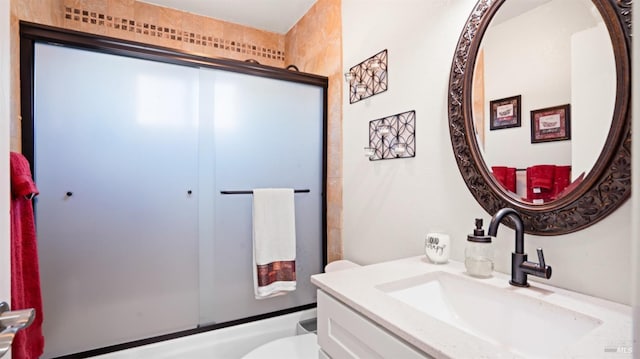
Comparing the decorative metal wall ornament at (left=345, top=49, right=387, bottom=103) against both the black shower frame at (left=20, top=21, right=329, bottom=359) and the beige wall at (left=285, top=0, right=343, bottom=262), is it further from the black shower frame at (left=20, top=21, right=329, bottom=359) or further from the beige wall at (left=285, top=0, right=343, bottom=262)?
the black shower frame at (left=20, top=21, right=329, bottom=359)

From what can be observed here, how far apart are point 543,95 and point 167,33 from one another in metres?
2.44

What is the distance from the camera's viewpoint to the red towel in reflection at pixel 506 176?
3.17 ft

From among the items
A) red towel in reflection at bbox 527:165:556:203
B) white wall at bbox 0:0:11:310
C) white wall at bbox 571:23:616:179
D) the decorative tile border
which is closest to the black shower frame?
the decorative tile border

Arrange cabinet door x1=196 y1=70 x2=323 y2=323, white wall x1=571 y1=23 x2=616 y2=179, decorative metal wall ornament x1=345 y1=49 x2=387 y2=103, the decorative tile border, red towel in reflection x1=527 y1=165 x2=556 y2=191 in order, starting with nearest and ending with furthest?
1. white wall x1=571 y1=23 x2=616 y2=179
2. red towel in reflection x1=527 y1=165 x2=556 y2=191
3. decorative metal wall ornament x1=345 y1=49 x2=387 y2=103
4. cabinet door x1=196 y1=70 x2=323 y2=323
5. the decorative tile border

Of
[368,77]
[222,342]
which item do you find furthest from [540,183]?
[222,342]

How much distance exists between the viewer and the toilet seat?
1.44m

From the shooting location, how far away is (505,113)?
1.00 metres

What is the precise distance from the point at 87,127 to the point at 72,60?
33cm

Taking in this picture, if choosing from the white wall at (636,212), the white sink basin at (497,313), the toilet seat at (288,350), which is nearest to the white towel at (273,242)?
the toilet seat at (288,350)

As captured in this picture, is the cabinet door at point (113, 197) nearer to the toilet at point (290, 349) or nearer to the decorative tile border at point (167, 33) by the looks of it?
the toilet at point (290, 349)

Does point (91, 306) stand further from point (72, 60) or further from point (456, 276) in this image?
point (456, 276)

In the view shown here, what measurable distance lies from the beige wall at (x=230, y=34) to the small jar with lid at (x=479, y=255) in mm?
996

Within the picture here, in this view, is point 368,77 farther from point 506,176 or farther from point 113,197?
point 113,197

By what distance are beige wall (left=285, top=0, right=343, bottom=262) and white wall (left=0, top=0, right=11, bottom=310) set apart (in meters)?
1.51
